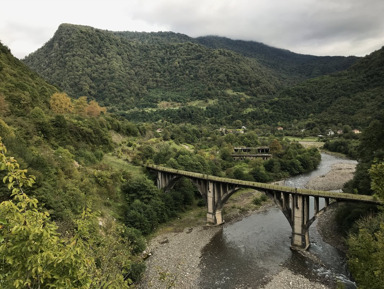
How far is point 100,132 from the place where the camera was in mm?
54781

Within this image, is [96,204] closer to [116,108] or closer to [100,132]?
[100,132]

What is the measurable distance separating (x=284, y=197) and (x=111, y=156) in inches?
1404

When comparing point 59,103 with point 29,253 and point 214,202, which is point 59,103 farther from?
point 29,253

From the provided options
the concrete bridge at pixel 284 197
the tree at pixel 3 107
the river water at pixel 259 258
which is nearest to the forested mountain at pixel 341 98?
the river water at pixel 259 258

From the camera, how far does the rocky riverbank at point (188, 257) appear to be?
83.7ft

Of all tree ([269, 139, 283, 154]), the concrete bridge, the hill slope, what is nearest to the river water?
the concrete bridge

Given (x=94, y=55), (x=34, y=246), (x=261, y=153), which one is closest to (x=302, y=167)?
(x=261, y=153)

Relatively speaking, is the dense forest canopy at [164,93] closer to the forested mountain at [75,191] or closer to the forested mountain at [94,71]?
the forested mountain at [94,71]

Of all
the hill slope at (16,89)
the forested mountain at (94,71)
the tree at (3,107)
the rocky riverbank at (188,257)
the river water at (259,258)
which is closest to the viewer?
the rocky riverbank at (188,257)

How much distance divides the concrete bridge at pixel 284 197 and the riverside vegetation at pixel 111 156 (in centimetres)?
337

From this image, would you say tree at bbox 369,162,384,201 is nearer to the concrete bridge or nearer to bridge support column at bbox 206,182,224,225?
the concrete bridge

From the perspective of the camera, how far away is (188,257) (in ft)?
103

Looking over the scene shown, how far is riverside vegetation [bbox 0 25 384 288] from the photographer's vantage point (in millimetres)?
5969

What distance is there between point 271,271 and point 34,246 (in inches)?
1101
